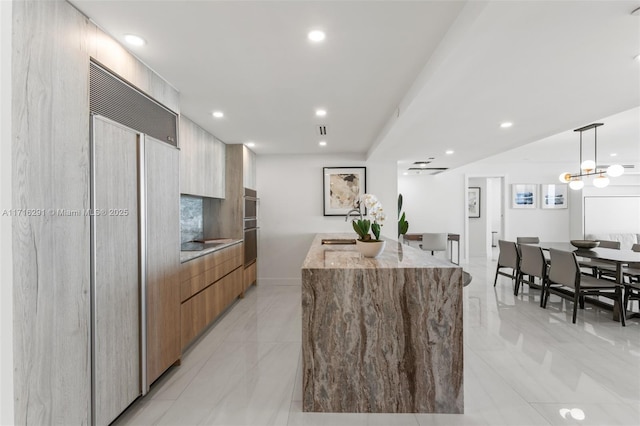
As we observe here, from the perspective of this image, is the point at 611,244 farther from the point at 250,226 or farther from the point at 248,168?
the point at 248,168

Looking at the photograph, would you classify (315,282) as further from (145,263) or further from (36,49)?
(36,49)

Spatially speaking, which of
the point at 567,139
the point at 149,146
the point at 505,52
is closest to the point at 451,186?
the point at 567,139

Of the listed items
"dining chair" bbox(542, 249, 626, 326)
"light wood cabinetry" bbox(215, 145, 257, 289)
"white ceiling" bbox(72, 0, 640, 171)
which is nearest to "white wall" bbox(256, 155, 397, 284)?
"light wood cabinetry" bbox(215, 145, 257, 289)

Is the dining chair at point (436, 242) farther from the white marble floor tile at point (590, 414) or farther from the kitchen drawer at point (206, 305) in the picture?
the white marble floor tile at point (590, 414)

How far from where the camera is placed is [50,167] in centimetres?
155

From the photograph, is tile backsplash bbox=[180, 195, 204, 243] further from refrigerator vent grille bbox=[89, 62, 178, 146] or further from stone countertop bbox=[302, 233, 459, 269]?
stone countertop bbox=[302, 233, 459, 269]

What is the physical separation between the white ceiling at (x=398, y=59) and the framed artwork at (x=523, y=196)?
5173 mm

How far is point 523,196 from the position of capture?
8.47 meters

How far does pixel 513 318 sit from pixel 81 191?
14.4ft

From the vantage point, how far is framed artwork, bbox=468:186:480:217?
373 inches

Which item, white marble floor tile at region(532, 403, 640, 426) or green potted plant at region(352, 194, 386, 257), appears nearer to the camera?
white marble floor tile at region(532, 403, 640, 426)

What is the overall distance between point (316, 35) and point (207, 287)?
2.75 metres

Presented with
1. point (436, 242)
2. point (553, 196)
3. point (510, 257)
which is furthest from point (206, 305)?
point (553, 196)

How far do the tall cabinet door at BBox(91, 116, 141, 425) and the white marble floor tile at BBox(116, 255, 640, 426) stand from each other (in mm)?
311
